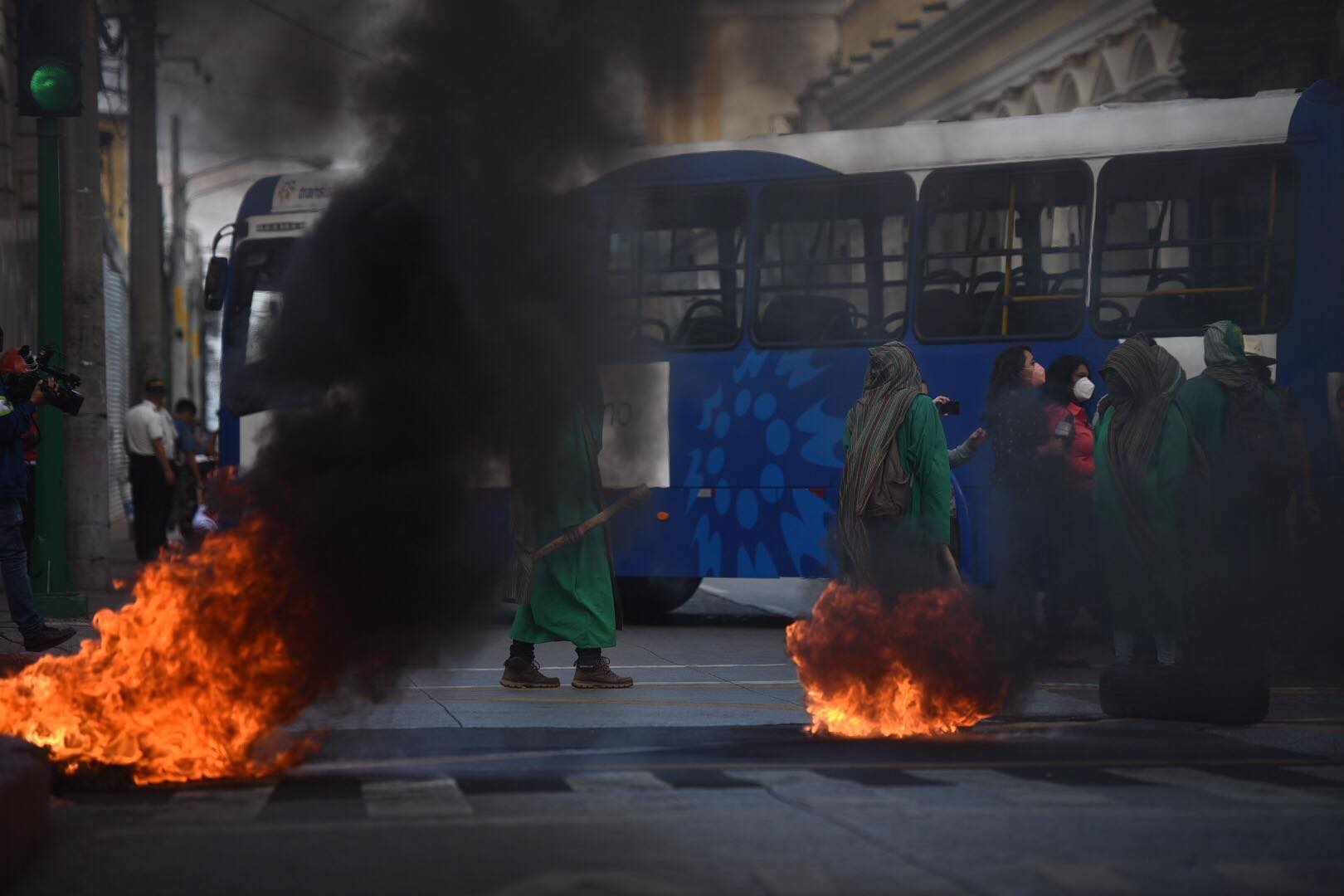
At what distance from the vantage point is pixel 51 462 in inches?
503

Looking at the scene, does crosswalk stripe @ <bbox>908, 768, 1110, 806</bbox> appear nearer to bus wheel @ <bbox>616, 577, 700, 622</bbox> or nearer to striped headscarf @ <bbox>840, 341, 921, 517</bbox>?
striped headscarf @ <bbox>840, 341, 921, 517</bbox>

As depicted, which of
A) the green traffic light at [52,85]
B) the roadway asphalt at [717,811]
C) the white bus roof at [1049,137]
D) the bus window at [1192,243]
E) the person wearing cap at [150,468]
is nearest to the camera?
the roadway asphalt at [717,811]

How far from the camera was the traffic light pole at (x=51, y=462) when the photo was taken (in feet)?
41.4

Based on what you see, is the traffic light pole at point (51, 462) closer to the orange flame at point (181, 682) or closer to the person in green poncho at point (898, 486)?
the person in green poncho at point (898, 486)

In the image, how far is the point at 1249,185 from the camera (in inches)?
477

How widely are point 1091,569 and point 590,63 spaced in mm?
5036

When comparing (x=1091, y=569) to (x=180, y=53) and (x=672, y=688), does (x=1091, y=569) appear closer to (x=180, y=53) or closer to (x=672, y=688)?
(x=672, y=688)

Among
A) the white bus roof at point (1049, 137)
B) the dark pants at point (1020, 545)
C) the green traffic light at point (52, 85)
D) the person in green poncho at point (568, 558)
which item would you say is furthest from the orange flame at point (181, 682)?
the white bus roof at point (1049, 137)

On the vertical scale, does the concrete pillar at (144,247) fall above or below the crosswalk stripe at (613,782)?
above

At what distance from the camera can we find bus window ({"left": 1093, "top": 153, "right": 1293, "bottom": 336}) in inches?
472

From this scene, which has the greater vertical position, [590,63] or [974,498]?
[590,63]

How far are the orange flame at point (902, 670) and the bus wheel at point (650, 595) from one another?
6.05 metres

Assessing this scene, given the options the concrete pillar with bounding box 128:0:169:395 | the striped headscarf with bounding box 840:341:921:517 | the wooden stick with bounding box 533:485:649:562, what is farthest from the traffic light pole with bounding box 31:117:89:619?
the striped headscarf with bounding box 840:341:921:517

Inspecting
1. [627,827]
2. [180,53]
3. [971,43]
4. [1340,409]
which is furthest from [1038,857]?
[971,43]
